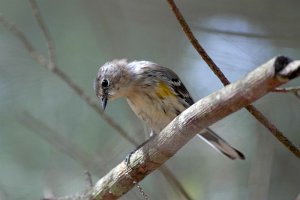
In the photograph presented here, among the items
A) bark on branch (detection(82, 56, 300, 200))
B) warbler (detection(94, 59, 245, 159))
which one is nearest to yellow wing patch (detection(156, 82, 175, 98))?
warbler (detection(94, 59, 245, 159))

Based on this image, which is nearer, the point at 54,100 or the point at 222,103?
the point at 222,103

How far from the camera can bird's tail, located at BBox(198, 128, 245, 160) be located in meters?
3.18

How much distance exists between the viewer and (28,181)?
4.52 metres

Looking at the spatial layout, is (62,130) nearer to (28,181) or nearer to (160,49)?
(28,181)

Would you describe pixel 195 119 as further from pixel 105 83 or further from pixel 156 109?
pixel 105 83

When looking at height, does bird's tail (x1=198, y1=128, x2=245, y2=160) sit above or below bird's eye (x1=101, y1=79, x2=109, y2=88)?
below

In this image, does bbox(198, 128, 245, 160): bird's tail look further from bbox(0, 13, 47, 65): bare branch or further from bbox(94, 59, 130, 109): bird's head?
bbox(0, 13, 47, 65): bare branch

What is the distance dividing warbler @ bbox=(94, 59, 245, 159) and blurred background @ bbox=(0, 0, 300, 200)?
0.34 metres

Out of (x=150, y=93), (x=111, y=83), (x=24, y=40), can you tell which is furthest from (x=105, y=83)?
(x=24, y=40)

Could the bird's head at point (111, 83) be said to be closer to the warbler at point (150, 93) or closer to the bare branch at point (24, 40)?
the warbler at point (150, 93)

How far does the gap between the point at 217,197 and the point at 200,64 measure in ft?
3.11

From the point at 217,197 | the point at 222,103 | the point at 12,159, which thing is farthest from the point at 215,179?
the point at 222,103

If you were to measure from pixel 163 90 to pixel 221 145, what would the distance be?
45 centimetres

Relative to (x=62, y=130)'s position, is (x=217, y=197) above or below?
below
